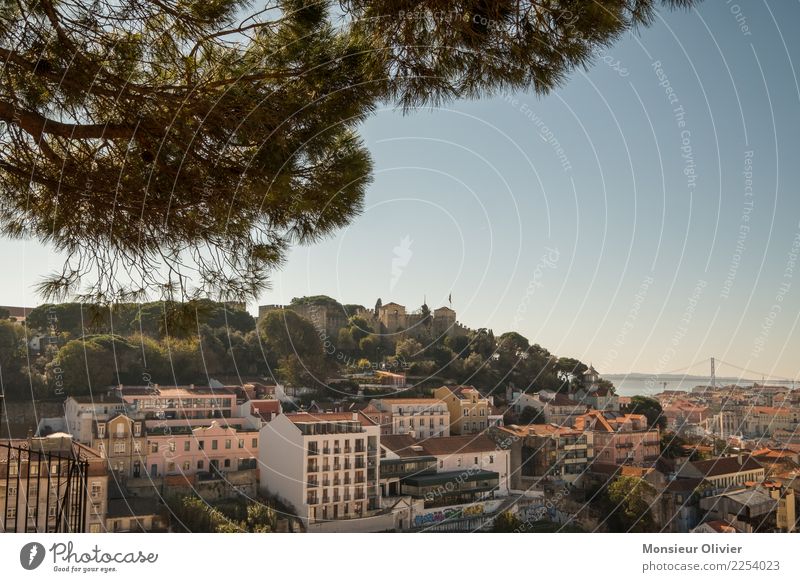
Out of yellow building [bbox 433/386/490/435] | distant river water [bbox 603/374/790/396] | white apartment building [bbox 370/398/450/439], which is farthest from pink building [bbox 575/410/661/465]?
white apartment building [bbox 370/398/450/439]

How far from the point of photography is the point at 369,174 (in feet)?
10.3

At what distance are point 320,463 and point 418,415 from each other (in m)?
0.97

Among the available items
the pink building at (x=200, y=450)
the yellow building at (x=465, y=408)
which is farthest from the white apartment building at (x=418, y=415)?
the pink building at (x=200, y=450)

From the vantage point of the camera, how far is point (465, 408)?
571cm

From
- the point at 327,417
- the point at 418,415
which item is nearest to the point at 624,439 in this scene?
the point at 418,415

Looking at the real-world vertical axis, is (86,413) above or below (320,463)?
above

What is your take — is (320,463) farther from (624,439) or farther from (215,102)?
(215,102)

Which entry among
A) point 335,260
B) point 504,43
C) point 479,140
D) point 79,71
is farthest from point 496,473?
point 79,71

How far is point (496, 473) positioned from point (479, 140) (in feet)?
8.38

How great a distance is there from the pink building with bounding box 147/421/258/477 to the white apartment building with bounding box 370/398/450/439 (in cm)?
101

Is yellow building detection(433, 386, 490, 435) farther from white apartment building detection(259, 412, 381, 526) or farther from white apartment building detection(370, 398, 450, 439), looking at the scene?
white apartment building detection(259, 412, 381, 526)

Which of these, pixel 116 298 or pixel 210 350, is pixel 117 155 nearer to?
pixel 116 298

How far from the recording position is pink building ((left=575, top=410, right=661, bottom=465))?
5.47 meters

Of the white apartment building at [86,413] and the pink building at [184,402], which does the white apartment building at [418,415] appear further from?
the white apartment building at [86,413]
